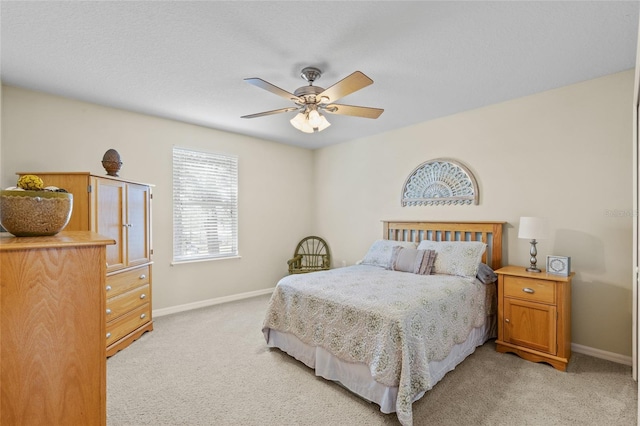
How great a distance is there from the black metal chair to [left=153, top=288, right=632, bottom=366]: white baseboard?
665 mm

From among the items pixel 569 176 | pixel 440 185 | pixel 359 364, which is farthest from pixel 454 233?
pixel 359 364

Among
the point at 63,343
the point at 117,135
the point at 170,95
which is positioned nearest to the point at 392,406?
the point at 63,343

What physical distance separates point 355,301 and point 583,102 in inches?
110

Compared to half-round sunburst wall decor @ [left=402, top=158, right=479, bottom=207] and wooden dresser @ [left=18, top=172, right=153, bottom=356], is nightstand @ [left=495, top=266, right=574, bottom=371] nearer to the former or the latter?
half-round sunburst wall decor @ [left=402, top=158, right=479, bottom=207]

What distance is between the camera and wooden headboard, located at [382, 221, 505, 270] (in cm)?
327

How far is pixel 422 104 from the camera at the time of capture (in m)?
Result: 3.39

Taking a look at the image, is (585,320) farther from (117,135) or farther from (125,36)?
(117,135)

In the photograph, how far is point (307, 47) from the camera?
7.31ft

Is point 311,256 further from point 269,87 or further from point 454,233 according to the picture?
point 269,87

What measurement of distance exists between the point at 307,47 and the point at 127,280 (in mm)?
2711

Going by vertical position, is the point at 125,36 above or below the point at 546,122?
above

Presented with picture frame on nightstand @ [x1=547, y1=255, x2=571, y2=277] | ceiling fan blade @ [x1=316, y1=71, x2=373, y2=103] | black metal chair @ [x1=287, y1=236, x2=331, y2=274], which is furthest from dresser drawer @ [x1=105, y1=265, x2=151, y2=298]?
picture frame on nightstand @ [x1=547, y1=255, x2=571, y2=277]

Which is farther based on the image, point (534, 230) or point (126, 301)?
point (126, 301)

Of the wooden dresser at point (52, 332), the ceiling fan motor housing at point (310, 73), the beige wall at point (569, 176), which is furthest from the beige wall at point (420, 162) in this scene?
the wooden dresser at point (52, 332)
